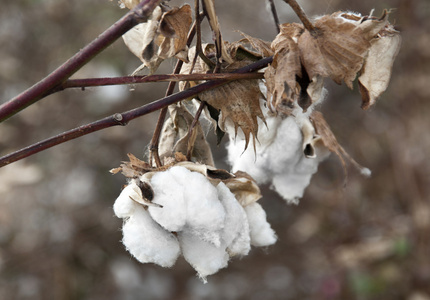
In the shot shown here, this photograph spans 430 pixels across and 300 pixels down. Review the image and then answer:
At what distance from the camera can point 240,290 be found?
11.0 feet

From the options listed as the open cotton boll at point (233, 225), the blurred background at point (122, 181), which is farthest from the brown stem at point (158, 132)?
the blurred background at point (122, 181)

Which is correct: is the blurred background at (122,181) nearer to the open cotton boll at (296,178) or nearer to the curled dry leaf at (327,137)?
the open cotton boll at (296,178)

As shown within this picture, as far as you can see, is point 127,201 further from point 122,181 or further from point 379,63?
point 122,181

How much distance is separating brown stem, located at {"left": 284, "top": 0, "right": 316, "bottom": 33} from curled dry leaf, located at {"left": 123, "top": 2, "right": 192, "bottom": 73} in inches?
4.9

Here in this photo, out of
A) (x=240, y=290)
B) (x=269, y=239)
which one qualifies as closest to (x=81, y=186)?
(x=240, y=290)

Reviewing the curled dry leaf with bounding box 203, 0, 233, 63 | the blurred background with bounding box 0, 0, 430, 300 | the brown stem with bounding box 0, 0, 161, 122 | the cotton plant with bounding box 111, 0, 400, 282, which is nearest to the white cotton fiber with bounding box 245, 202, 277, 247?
the cotton plant with bounding box 111, 0, 400, 282

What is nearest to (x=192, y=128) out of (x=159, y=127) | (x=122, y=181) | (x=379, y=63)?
(x=159, y=127)

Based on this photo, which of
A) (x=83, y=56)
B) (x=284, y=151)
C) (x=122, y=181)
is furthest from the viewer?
(x=122, y=181)

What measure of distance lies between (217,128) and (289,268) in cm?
253

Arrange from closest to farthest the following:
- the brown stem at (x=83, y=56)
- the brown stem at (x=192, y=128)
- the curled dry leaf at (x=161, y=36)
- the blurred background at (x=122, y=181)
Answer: the brown stem at (x=83, y=56)
the curled dry leaf at (x=161, y=36)
the brown stem at (x=192, y=128)
the blurred background at (x=122, y=181)

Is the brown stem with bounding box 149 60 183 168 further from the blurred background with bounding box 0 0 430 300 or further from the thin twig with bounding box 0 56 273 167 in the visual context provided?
the blurred background with bounding box 0 0 430 300

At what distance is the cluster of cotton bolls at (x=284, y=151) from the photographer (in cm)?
91

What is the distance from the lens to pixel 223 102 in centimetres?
75

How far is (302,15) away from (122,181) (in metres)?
2.49
